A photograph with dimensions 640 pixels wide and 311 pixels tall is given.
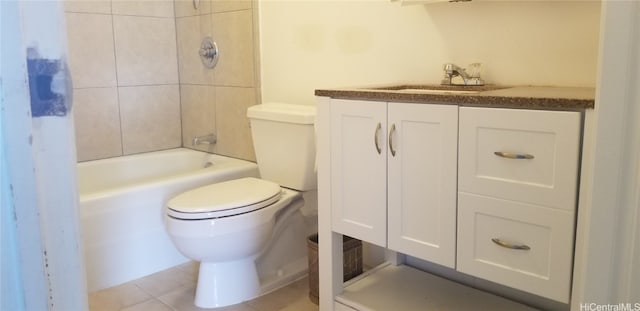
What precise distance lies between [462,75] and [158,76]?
6.33 ft

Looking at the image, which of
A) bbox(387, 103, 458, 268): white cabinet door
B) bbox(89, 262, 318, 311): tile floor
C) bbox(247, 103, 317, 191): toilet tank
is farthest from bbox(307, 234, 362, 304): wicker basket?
bbox(387, 103, 458, 268): white cabinet door

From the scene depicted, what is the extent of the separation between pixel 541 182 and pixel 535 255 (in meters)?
0.20

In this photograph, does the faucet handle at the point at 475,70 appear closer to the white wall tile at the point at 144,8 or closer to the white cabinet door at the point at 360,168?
the white cabinet door at the point at 360,168

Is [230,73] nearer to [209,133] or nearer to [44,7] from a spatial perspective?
[209,133]

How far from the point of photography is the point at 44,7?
0.57m

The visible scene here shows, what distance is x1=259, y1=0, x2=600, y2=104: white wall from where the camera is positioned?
68.2 inches

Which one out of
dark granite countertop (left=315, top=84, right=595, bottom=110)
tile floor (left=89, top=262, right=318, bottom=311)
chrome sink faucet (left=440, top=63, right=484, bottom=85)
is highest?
chrome sink faucet (left=440, top=63, right=484, bottom=85)

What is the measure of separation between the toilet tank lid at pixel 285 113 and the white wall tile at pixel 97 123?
39.7 inches

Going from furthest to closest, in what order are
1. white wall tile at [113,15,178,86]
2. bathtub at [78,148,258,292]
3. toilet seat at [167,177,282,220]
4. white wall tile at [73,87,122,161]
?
white wall tile at [113,15,178,86] < white wall tile at [73,87,122,161] < bathtub at [78,148,258,292] < toilet seat at [167,177,282,220]

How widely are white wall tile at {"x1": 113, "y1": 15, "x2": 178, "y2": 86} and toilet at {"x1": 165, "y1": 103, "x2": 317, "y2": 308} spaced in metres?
0.99

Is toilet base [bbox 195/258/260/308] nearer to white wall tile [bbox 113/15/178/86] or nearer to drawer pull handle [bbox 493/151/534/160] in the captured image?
drawer pull handle [bbox 493/151/534/160]

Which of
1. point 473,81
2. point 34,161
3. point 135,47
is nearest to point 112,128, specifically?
point 135,47

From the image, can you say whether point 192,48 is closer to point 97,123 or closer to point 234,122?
point 234,122

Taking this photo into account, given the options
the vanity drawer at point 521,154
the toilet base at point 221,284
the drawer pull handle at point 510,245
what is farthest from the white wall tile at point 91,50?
the drawer pull handle at point 510,245
